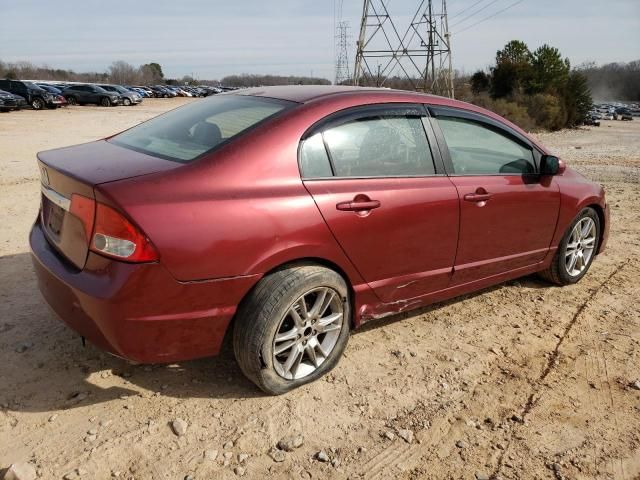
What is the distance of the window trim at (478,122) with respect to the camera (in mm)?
3461

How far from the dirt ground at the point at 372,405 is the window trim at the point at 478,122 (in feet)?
3.55

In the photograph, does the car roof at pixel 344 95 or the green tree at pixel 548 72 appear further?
the green tree at pixel 548 72

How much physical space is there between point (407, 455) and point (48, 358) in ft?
6.98

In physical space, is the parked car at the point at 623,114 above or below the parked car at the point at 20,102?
above

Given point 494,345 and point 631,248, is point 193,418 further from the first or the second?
point 631,248

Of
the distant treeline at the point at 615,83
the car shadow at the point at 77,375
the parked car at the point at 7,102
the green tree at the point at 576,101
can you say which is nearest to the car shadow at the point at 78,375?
the car shadow at the point at 77,375

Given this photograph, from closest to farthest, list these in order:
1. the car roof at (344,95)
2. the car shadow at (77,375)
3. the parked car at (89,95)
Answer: the car shadow at (77,375), the car roof at (344,95), the parked car at (89,95)

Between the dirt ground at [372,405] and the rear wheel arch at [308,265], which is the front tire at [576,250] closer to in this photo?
the dirt ground at [372,405]

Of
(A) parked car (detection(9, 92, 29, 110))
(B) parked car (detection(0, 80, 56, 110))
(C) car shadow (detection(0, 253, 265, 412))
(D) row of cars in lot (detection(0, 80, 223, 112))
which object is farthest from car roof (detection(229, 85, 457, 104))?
(B) parked car (detection(0, 80, 56, 110))

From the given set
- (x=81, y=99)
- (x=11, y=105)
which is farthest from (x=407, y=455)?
(x=81, y=99)

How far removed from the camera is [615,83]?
12838 centimetres

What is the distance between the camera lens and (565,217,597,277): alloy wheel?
4.48m

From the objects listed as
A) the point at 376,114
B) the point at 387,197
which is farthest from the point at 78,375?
the point at 376,114

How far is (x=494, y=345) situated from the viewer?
3.54m
